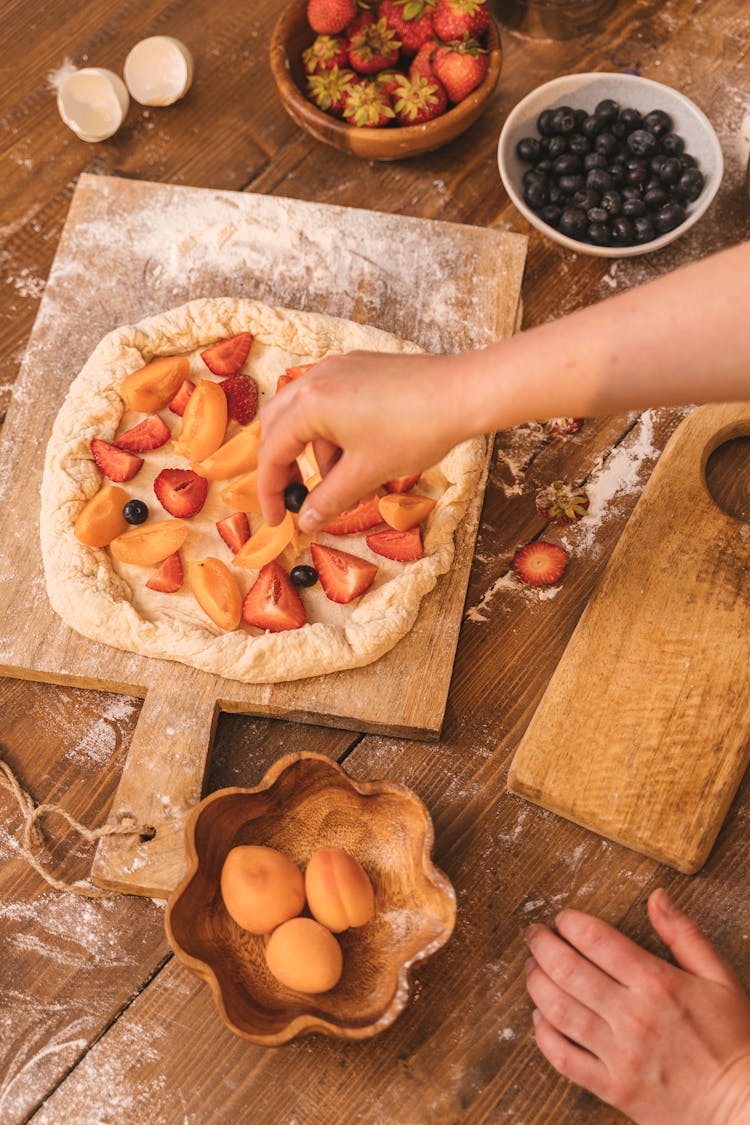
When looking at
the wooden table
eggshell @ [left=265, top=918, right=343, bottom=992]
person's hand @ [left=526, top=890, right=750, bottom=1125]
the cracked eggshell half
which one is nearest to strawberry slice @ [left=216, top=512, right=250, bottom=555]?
→ the wooden table

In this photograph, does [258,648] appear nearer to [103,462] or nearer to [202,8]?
[103,462]

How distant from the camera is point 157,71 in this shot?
2449 millimetres

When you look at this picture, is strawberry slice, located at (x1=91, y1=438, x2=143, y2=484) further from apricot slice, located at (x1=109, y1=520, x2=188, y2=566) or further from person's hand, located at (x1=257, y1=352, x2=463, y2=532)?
person's hand, located at (x1=257, y1=352, x2=463, y2=532)

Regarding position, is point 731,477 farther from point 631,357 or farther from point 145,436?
point 145,436

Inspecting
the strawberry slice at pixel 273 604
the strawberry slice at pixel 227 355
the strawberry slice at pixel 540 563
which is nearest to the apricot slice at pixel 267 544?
the strawberry slice at pixel 273 604

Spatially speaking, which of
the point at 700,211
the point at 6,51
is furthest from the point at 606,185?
the point at 6,51

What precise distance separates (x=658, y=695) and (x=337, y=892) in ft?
2.34

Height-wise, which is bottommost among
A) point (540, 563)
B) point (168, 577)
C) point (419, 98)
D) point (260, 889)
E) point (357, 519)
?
point (540, 563)

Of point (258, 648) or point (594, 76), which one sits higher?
point (594, 76)

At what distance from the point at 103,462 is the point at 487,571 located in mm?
840

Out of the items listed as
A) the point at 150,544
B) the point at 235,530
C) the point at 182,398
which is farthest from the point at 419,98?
the point at 150,544

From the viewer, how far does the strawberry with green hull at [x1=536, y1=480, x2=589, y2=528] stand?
2.09 m

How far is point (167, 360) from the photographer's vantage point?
2104 millimetres

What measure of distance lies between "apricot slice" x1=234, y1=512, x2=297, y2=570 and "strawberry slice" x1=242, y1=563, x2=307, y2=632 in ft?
0.07
